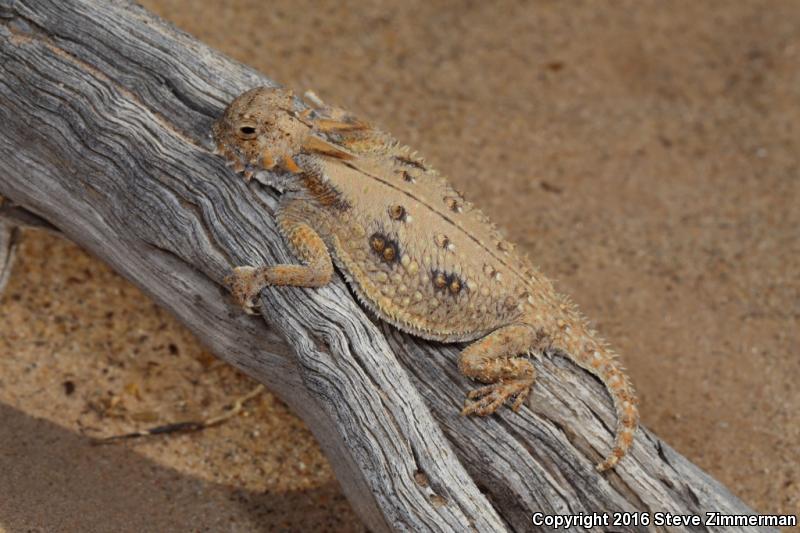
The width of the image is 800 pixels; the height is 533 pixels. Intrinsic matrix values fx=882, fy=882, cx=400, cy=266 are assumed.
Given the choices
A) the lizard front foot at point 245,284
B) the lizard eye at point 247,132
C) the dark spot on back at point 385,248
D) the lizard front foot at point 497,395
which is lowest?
the lizard front foot at point 245,284

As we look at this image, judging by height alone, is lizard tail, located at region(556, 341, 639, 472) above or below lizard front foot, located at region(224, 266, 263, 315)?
above

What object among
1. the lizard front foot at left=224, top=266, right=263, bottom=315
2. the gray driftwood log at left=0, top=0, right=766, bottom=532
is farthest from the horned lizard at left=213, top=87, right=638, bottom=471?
the gray driftwood log at left=0, top=0, right=766, bottom=532

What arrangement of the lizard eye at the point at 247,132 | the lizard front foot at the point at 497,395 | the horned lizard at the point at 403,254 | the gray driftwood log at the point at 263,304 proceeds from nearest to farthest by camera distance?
the gray driftwood log at the point at 263,304
the lizard front foot at the point at 497,395
the horned lizard at the point at 403,254
the lizard eye at the point at 247,132

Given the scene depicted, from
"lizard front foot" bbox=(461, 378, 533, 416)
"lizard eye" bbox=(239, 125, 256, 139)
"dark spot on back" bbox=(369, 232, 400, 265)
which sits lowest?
"lizard front foot" bbox=(461, 378, 533, 416)

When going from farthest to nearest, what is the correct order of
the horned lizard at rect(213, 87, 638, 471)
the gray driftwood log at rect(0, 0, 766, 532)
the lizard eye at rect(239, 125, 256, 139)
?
1. the lizard eye at rect(239, 125, 256, 139)
2. the horned lizard at rect(213, 87, 638, 471)
3. the gray driftwood log at rect(0, 0, 766, 532)

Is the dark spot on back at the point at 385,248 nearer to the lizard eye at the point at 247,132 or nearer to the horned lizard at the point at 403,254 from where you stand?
the horned lizard at the point at 403,254

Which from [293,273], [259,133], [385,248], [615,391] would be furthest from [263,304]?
[615,391]

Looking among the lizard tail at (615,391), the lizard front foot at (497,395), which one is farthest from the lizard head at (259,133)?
the lizard tail at (615,391)

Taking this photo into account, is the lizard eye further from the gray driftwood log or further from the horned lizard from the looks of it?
the gray driftwood log
